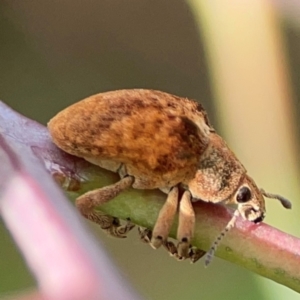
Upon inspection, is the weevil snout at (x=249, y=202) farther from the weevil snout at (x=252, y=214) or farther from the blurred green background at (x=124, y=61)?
the blurred green background at (x=124, y=61)

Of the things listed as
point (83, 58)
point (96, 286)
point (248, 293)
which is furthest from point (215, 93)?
point (96, 286)

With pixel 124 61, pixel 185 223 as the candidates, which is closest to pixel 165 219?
→ pixel 185 223

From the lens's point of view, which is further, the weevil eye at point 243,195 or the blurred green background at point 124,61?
the blurred green background at point 124,61

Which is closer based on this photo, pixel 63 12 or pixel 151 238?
pixel 151 238

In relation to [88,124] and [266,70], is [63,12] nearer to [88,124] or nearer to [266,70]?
[266,70]

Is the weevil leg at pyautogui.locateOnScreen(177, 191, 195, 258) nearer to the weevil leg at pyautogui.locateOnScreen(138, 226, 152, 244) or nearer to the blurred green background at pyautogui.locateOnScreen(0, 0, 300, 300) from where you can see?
the weevil leg at pyautogui.locateOnScreen(138, 226, 152, 244)

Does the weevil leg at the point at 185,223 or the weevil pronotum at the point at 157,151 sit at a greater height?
the weevil pronotum at the point at 157,151

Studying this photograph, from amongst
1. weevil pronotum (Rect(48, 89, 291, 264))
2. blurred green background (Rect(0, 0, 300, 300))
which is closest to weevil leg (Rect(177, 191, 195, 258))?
weevil pronotum (Rect(48, 89, 291, 264))

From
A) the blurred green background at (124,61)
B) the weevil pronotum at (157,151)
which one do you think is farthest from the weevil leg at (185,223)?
the blurred green background at (124,61)
